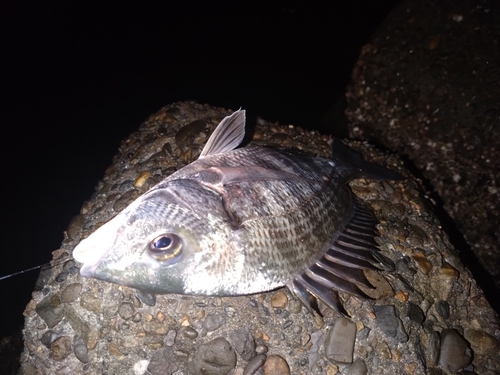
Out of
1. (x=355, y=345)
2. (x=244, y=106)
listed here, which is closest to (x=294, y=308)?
Answer: (x=355, y=345)

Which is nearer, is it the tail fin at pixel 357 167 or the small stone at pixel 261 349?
the small stone at pixel 261 349

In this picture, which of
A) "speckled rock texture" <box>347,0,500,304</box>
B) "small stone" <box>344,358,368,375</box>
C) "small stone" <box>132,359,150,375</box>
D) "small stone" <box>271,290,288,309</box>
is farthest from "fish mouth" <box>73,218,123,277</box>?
"speckled rock texture" <box>347,0,500,304</box>

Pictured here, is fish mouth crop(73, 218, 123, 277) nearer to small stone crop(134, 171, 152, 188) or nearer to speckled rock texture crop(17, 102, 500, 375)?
speckled rock texture crop(17, 102, 500, 375)

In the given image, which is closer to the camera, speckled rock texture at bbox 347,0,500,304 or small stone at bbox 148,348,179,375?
small stone at bbox 148,348,179,375

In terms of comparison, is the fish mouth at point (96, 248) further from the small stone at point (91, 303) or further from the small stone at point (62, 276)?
the small stone at point (62, 276)

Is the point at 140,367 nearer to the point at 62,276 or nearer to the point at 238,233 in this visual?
the point at 62,276

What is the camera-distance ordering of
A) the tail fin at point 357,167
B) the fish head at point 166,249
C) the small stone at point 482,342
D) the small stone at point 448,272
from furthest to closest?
the tail fin at point 357,167, the small stone at point 448,272, the small stone at point 482,342, the fish head at point 166,249

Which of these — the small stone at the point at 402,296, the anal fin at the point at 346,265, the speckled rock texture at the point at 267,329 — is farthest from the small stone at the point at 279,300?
the small stone at the point at 402,296

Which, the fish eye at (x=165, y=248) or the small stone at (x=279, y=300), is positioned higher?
the fish eye at (x=165, y=248)
